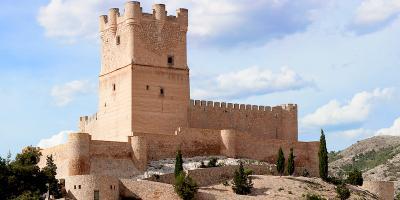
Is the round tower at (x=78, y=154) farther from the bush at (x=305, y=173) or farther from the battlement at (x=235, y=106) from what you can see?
the bush at (x=305, y=173)

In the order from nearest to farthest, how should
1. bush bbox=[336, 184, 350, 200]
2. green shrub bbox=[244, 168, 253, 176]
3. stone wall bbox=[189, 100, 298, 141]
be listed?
green shrub bbox=[244, 168, 253, 176] → bush bbox=[336, 184, 350, 200] → stone wall bbox=[189, 100, 298, 141]

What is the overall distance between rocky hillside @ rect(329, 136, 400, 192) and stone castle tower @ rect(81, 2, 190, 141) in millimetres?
36028

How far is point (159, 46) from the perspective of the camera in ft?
193

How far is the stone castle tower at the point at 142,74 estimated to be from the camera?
57.2m

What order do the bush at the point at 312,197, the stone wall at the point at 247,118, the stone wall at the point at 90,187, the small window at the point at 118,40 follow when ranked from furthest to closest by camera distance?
the stone wall at the point at 247,118
the small window at the point at 118,40
the bush at the point at 312,197
the stone wall at the point at 90,187

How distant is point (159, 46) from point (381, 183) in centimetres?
1582

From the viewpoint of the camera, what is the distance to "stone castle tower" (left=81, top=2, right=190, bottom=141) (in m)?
57.2

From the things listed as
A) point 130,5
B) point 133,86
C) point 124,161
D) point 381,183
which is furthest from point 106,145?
point 381,183

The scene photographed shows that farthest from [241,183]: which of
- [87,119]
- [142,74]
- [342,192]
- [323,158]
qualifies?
[87,119]

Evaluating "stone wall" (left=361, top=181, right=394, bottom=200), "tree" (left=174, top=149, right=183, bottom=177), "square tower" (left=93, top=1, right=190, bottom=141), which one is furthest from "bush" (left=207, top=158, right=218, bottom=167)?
"stone wall" (left=361, top=181, right=394, bottom=200)

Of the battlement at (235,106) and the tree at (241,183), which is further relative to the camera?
the battlement at (235,106)

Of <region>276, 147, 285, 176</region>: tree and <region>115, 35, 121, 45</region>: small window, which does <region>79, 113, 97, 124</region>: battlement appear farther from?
<region>276, 147, 285, 176</region>: tree

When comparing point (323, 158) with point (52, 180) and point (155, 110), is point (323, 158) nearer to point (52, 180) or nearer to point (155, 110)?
point (155, 110)

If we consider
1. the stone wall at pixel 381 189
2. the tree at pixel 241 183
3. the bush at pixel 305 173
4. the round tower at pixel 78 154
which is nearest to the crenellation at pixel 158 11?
the round tower at pixel 78 154
